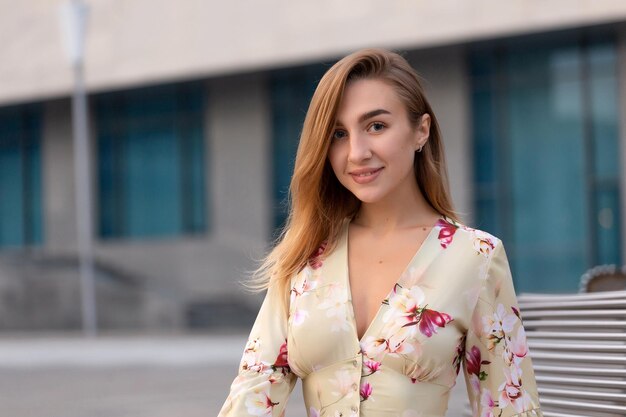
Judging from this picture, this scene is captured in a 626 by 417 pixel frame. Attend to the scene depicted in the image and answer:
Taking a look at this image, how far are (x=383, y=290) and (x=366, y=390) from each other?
0.23 meters

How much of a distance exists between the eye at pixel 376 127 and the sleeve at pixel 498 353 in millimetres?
365

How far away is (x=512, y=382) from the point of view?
2438 millimetres

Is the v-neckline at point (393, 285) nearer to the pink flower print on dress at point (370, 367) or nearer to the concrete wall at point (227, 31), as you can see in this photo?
the pink flower print on dress at point (370, 367)

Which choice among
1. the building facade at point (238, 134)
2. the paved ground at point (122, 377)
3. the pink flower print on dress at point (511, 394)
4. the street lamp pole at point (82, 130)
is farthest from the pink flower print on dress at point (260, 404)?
the building facade at point (238, 134)

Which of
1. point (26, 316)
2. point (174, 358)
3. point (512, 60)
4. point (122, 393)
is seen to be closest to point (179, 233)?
point (26, 316)

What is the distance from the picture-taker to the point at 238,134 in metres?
22.2

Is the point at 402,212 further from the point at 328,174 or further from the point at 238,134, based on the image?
the point at 238,134

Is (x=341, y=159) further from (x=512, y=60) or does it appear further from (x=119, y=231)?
(x=119, y=231)

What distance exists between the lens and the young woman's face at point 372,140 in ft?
8.14

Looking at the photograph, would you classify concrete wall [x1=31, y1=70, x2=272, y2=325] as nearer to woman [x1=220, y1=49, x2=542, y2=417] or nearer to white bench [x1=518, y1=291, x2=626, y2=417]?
white bench [x1=518, y1=291, x2=626, y2=417]

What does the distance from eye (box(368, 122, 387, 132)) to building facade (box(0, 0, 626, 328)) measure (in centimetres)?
1500

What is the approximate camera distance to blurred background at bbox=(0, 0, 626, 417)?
18.0 m

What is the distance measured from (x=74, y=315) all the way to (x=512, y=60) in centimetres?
969

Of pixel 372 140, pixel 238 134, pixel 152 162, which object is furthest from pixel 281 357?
pixel 152 162
